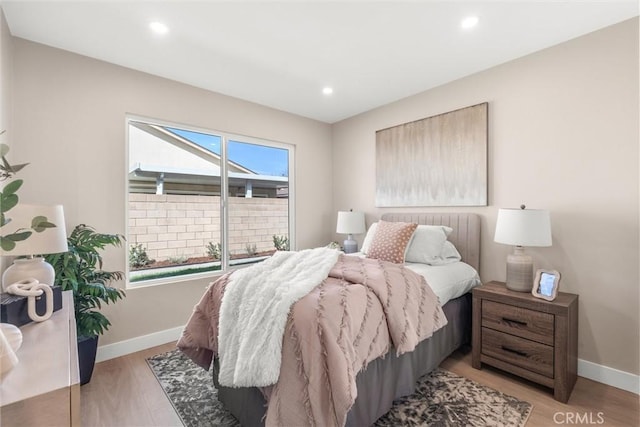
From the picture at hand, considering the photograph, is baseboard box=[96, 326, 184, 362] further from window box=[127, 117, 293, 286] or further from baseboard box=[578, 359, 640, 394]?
baseboard box=[578, 359, 640, 394]

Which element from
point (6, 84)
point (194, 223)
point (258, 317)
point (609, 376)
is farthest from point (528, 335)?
point (6, 84)

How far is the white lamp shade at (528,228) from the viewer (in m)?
2.07

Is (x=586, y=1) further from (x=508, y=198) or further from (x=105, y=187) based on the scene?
(x=105, y=187)

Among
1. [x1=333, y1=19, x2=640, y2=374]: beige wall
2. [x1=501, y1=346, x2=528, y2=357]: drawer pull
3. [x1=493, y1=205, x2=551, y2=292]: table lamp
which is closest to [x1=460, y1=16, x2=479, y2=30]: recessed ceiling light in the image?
[x1=333, y1=19, x2=640, y2=374]: beige wall

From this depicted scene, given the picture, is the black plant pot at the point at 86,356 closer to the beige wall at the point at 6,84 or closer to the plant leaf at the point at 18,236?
the beige wall at the point at 6,84

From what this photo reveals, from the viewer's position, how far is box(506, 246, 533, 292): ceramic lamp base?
2193 millimetres

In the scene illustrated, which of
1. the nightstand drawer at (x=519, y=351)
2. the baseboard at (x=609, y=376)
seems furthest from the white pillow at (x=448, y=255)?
the baseboard at (x=609, y=376)

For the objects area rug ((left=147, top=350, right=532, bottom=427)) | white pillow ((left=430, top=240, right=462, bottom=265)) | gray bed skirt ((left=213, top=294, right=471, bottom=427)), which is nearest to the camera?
gray bed skirt ((left=213, top=294, right=471, bottom=427))

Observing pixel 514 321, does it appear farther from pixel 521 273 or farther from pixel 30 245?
pixel 30 245

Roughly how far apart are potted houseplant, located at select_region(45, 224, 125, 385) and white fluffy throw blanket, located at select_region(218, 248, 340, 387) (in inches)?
44.1

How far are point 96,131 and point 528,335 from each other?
377 centimetres

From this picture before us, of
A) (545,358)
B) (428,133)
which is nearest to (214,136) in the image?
(428,133)

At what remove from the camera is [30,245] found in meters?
1.47

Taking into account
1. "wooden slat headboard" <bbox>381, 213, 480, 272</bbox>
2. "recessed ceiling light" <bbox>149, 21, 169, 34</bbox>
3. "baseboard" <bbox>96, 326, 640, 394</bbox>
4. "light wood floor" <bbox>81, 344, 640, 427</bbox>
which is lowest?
"light wood floor" <bbox>81, 344, 640, 427</bbox>
